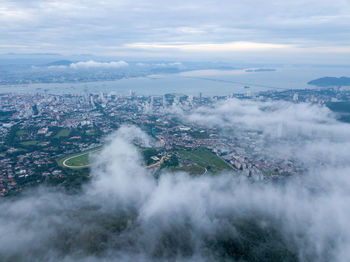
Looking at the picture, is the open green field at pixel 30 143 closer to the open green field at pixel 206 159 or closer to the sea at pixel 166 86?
the open green field at pixel 206 159

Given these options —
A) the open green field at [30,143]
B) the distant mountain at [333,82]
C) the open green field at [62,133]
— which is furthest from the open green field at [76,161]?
the distant mountain at [333,82]

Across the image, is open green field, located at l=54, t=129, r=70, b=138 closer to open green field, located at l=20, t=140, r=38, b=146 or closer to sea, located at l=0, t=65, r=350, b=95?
open green field, located at l=20, t=140, r=38, b=146

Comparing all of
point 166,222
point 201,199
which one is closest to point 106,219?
point 166,222

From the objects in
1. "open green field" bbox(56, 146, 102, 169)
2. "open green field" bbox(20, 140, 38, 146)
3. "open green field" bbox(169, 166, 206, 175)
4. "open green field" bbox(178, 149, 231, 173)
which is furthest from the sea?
"open green field" bbox(169, 166, 206, 175)

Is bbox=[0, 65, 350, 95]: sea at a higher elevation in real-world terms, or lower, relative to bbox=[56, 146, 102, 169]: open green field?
higher

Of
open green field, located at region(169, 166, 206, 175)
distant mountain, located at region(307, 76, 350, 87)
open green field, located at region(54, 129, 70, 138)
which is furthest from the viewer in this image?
distant mountain, located at region(307, 76, 350, 87)

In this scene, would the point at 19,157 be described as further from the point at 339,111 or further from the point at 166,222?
the point at 339,111

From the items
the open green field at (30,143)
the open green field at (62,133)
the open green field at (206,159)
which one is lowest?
the open green field at (206,159)
